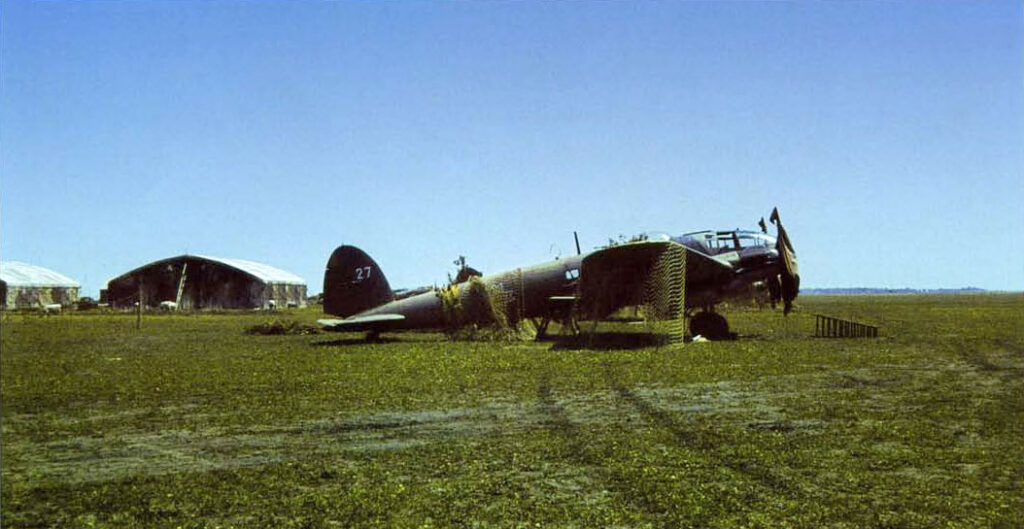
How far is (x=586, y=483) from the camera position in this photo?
6797 mm

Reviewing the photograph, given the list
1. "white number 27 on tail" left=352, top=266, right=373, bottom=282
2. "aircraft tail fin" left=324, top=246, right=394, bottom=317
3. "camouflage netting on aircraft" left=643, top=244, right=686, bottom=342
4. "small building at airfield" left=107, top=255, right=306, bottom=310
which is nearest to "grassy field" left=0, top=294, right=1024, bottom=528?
"camouflage netting on aircraft" left=643, top=244, right=686, bottom=342

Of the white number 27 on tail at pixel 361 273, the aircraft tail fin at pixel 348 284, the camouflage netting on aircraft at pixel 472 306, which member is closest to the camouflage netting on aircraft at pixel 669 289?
the camouflage netting on aircraft at pixel 472 306

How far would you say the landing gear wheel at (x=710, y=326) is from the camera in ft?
82.2

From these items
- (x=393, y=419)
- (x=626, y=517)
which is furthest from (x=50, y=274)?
(x=626, y=517)

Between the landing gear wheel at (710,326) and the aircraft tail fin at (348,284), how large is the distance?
11.3 meters

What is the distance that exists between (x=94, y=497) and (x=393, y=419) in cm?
435

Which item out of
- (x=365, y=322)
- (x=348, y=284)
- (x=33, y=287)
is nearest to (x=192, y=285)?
(x=33, y=287)

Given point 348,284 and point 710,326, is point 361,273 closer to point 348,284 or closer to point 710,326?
point 348,284

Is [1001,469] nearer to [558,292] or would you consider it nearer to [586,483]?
[586,483]

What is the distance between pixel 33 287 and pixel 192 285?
1675 cm

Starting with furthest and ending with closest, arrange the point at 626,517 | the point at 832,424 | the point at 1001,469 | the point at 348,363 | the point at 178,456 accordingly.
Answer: the point at 348,363
the point at 832,424
the point at 178,456
the point at 1001,469
the point at 626,517

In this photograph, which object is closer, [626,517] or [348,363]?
[626,517]

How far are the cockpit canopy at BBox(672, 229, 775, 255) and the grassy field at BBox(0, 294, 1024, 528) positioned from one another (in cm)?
874

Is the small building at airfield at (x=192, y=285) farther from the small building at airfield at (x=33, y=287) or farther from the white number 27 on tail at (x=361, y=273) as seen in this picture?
the white number 27 on tail at (x=361, y=273)
